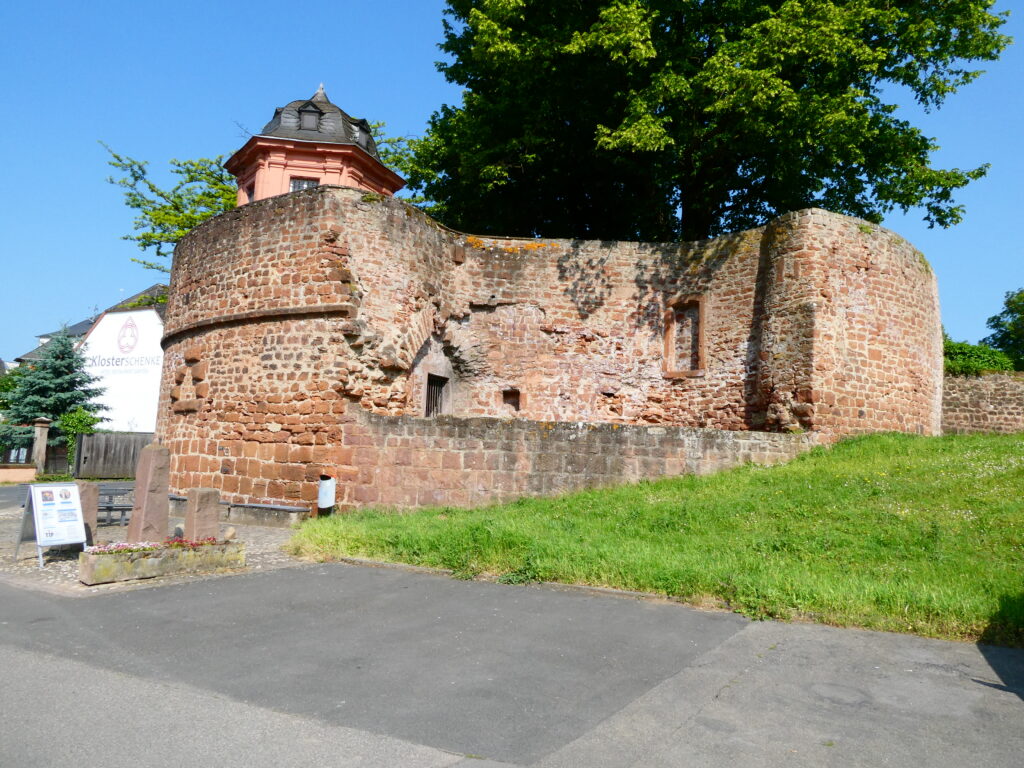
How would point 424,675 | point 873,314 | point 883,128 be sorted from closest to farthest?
Result: point 424,675
point 873,314
point 883,128

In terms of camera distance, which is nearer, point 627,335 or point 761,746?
point 761,746

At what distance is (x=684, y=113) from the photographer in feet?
56.0

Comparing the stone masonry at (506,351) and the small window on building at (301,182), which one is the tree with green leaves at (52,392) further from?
the stone masonry at (506,351)

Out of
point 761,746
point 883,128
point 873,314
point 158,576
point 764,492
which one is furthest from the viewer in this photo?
point 883,128

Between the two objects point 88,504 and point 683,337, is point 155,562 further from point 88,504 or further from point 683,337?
point 683,337

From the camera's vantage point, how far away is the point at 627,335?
1554 cm

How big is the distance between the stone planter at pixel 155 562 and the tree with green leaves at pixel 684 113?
37.6 feet

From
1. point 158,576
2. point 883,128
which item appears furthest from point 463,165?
point 158,576

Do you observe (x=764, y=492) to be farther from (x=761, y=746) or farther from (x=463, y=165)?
(x=463, y=165)

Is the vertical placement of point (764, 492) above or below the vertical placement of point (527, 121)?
below

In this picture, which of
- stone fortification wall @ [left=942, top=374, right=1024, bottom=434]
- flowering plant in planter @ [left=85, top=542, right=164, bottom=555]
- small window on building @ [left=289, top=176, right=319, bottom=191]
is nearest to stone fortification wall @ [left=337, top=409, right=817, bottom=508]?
flowering plant in planter @ [left=85, top=542, right=164, bottom=555]

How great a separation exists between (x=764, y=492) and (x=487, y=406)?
6754mm

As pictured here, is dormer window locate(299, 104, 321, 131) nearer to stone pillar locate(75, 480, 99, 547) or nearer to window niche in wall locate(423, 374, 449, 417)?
window niche in wall locate(423, 374, 449, 417)

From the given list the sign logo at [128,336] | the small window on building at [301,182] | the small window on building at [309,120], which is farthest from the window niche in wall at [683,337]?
the sign logo at [128,336]
